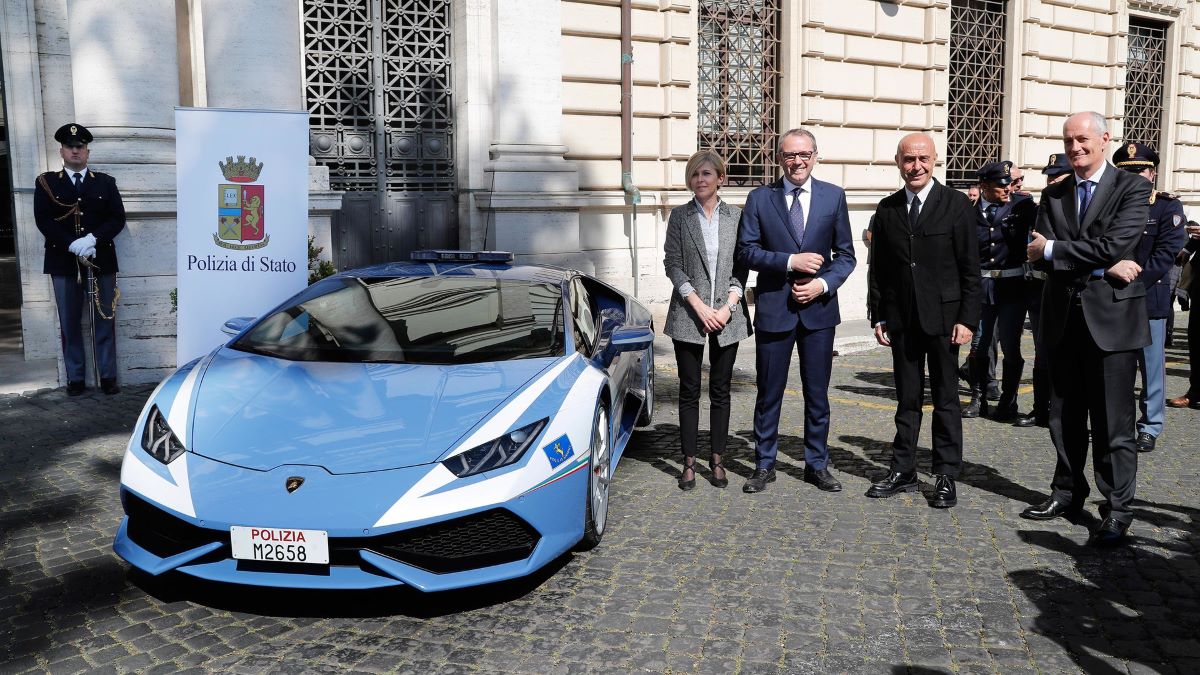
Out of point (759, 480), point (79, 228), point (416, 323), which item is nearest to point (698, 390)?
point (759, 480)

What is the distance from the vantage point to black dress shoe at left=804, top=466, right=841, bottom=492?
5.89 meters

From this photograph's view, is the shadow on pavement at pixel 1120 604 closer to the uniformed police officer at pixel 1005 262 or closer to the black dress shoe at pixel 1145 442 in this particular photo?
the black dress shoe at pixel 1145 442

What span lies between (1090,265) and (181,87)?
8.57m

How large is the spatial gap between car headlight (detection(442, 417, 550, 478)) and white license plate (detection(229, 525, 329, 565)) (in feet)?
1.77

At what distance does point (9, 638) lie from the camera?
12.6 ft

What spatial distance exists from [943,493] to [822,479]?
670 millimetres

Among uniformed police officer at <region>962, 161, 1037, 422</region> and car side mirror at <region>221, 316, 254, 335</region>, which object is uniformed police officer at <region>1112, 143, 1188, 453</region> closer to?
uniformed police officer at <region>962, 161, 1037, 422</region>

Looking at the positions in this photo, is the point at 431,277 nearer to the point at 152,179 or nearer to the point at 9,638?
the point at 9,638

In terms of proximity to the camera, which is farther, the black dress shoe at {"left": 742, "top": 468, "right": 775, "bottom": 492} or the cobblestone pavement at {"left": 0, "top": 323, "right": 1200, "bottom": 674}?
the black dress shoe at {"left": 742, "top": 468, "right": 775, "bottom": 492}

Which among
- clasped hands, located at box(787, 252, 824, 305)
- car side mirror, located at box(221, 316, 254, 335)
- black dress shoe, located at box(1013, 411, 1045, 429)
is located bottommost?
black dress shoe, located at box(1013, 411, 1045, 429)

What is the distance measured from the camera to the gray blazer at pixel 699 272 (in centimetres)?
583

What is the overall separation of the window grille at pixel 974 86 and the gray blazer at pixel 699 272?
38.5 feet

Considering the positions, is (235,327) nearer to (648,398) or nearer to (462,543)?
(462,543)

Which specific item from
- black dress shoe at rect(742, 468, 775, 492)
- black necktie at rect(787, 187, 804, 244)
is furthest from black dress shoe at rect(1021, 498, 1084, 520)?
black necktie at rect(787, 187, 804, 244)
